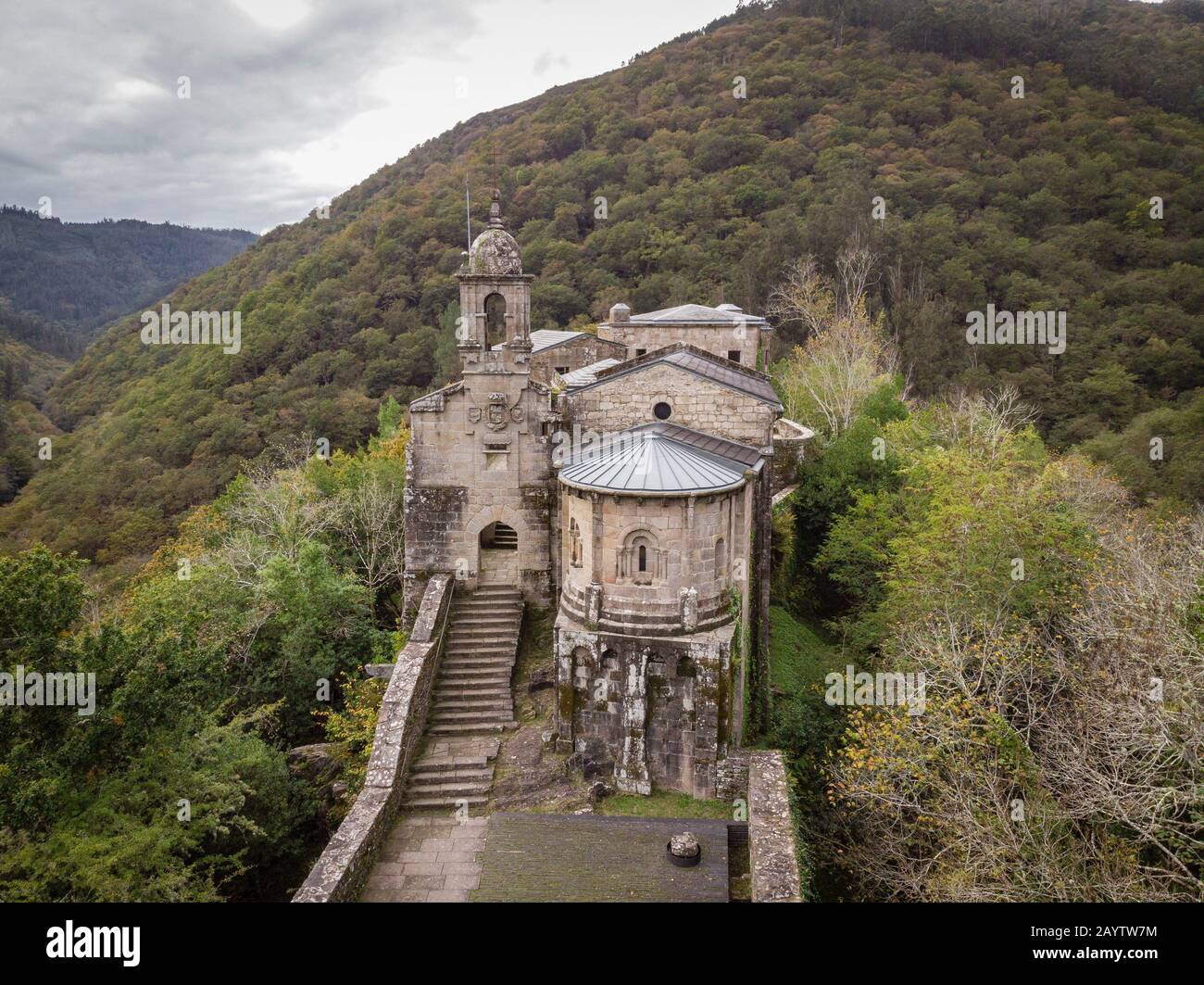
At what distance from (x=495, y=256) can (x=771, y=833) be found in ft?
48.8

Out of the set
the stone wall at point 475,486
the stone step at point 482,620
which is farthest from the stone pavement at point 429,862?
the stone wall at point 475,486

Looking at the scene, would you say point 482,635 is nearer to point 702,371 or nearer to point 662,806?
point 662,806

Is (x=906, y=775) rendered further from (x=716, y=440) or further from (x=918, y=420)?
(x=918, y=420)

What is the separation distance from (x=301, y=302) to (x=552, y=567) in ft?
160

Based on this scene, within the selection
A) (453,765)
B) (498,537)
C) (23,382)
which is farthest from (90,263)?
(453,765)

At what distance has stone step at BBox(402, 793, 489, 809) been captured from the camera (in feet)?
51.4

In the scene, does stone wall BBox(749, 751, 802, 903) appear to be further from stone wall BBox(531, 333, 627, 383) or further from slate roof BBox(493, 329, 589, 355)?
slate roof BBox(493, 329, 589, 355)

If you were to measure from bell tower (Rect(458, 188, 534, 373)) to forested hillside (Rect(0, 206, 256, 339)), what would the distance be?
87889 millimetres

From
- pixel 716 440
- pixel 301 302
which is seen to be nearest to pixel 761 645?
pixel 716 440

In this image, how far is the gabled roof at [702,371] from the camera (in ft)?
66.0

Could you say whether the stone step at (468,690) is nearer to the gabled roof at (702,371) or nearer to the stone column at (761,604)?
the stone column at (761,604)

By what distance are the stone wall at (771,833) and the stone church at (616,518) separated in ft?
3.11

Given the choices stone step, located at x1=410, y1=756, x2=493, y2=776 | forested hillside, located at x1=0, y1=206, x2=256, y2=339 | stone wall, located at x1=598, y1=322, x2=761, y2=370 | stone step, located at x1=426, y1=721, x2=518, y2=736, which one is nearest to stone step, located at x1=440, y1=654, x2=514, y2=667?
stone step, located at x1=426, y1=721, x2=518, y2=736

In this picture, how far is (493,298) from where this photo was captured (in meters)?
21.0
